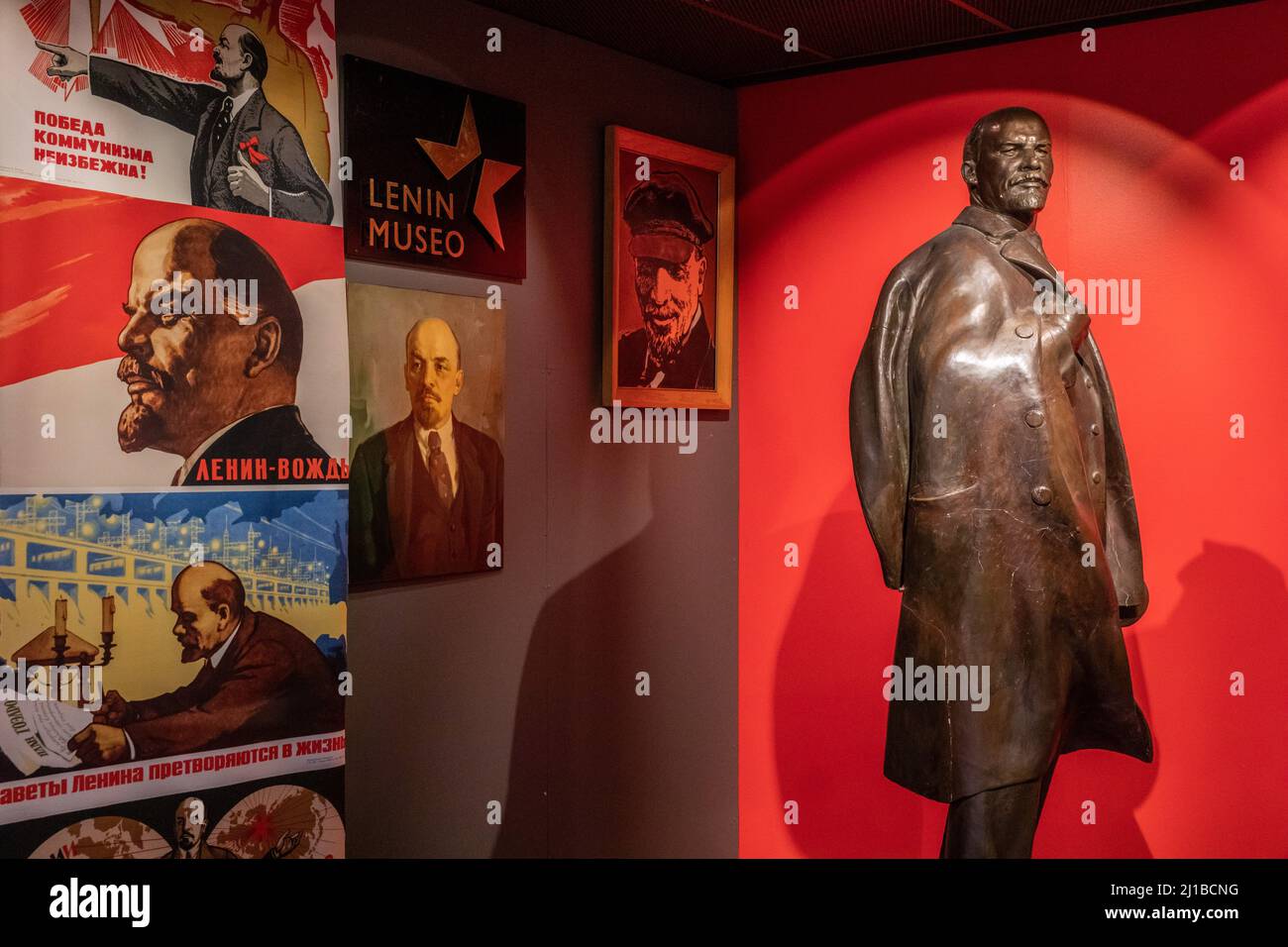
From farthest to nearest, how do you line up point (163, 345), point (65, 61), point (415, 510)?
1. point (415, 510)
2. point (163, 345)
3. point (65, 61)

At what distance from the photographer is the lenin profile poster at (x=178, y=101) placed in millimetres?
2672

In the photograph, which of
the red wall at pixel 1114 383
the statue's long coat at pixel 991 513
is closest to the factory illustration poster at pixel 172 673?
the statue's long coat at pixel 991 513

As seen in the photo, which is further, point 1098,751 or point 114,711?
point 1098,751

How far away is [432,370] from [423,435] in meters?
0.18

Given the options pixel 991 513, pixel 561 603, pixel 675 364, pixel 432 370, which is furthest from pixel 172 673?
pixel 675 364

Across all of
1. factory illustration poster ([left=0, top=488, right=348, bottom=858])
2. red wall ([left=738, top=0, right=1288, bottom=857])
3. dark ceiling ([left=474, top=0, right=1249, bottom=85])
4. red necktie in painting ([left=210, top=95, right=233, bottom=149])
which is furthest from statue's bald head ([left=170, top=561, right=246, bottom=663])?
red wall ([left=738, top=0, right=1288, bottom=857])

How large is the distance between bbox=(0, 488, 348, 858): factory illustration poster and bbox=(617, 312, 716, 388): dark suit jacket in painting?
129cm

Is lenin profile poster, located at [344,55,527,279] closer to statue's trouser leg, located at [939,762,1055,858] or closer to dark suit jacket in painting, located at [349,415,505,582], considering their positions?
dark suit jacket in painting, located at [349,415,505,582]

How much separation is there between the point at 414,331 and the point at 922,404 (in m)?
1.41

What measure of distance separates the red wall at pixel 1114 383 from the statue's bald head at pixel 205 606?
2176 millimetres

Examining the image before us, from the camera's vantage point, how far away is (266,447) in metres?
3.08

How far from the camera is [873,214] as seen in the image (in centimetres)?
438

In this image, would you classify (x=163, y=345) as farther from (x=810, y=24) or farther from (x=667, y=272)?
(x=810, y=24)
